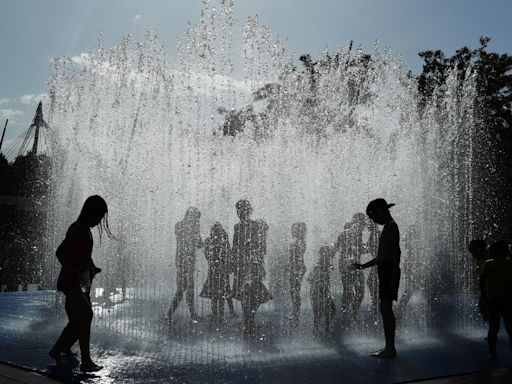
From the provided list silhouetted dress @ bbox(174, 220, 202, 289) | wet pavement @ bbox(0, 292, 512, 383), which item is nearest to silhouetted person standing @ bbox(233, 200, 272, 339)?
wet pavement @ bbox(0, 292, 512, 383)

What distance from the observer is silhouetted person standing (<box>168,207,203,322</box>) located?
8.26m

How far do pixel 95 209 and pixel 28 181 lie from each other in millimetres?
44460

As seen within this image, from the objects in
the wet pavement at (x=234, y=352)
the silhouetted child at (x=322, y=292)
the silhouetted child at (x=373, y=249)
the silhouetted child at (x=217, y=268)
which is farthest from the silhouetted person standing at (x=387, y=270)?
the silhouetted child at (x=373, y=249)

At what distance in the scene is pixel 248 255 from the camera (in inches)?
321

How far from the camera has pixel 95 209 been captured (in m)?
5.09

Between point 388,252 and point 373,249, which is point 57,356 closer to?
point 388,252

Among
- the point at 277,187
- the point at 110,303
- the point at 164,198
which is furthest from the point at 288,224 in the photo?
the point at 110,303

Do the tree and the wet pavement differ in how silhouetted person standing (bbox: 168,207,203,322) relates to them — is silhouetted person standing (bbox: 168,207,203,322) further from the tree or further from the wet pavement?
the tree

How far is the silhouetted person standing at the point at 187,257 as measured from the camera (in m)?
8.26


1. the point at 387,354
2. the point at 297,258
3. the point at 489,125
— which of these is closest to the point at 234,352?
the point at 387,354

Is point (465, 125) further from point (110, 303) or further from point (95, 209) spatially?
point (95, 209)

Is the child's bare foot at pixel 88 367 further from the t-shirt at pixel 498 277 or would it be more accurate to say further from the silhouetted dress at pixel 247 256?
the t-shirt at pixel 498 277

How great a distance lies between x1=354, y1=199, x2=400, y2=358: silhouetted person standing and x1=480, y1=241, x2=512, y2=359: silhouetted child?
1.32 metres

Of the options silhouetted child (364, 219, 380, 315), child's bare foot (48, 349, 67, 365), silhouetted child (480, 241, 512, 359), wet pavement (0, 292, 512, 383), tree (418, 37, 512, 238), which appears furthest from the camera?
tree (418, 37, 512, 238)
